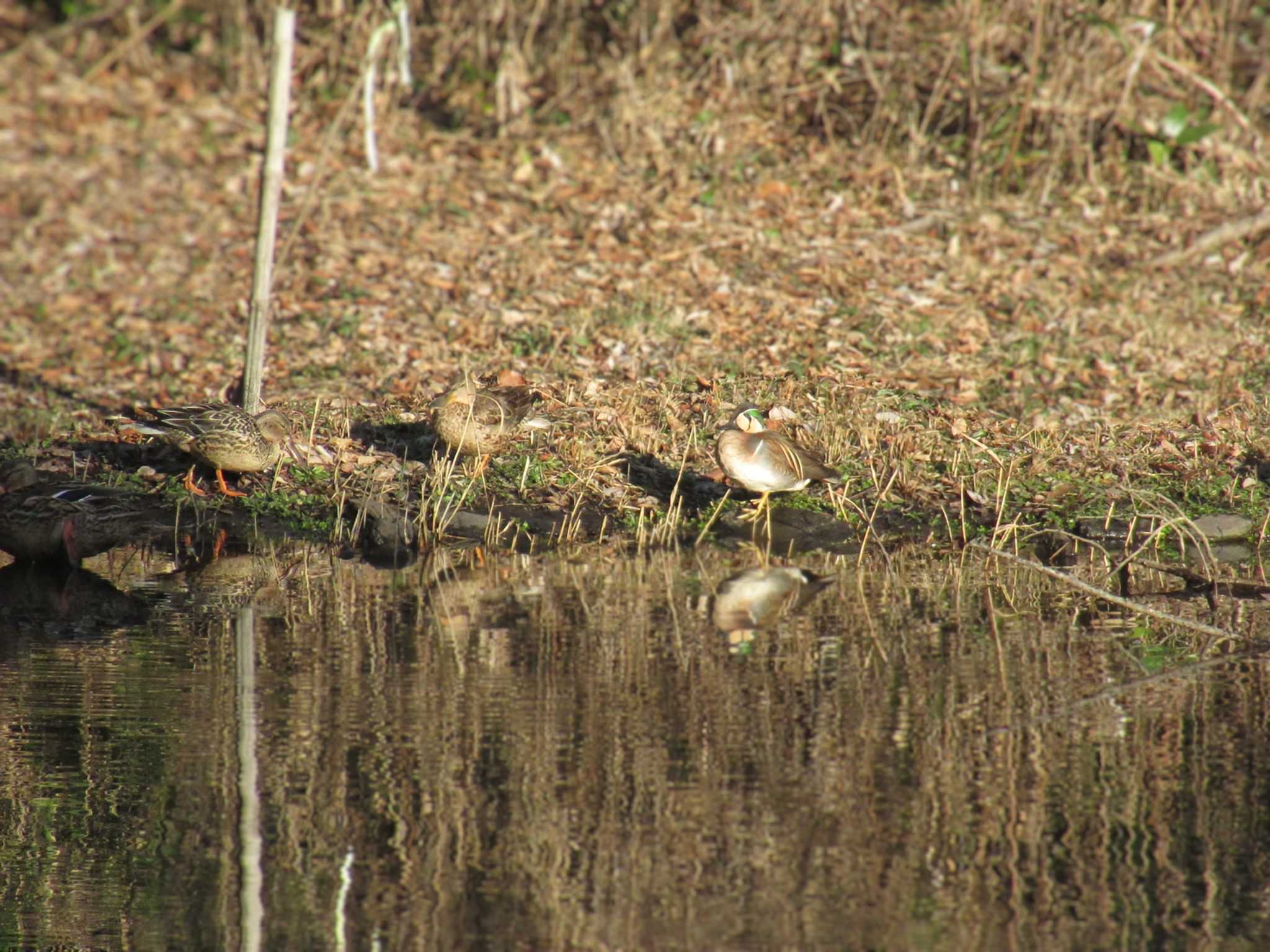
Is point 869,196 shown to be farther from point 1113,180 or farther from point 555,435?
point 555,435

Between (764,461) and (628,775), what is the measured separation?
152 inches

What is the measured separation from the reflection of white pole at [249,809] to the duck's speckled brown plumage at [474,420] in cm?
305

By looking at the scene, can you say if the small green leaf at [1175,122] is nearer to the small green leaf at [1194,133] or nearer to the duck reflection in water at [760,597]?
the small green leaf at [1194,133]

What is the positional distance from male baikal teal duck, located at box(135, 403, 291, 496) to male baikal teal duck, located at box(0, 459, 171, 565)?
2.60 feet

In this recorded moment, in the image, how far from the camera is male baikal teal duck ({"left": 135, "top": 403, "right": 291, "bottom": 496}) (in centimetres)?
901

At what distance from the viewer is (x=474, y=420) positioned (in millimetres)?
9266

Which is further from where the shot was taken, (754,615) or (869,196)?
(869,196)

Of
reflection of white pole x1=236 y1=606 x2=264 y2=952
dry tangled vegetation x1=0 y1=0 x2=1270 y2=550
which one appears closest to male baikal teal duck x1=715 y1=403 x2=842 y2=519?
dry tangled vegetation x1=0 y1=0 x2=1270 y2=550

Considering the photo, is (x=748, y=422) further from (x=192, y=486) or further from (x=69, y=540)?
(x=69, y=540)

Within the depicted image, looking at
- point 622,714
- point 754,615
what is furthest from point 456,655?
point 754,615

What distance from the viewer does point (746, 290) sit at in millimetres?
12711

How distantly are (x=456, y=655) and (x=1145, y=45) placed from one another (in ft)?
35.2

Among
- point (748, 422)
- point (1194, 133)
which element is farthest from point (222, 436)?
point (1194, 133)

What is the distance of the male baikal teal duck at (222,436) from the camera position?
9.01 m
